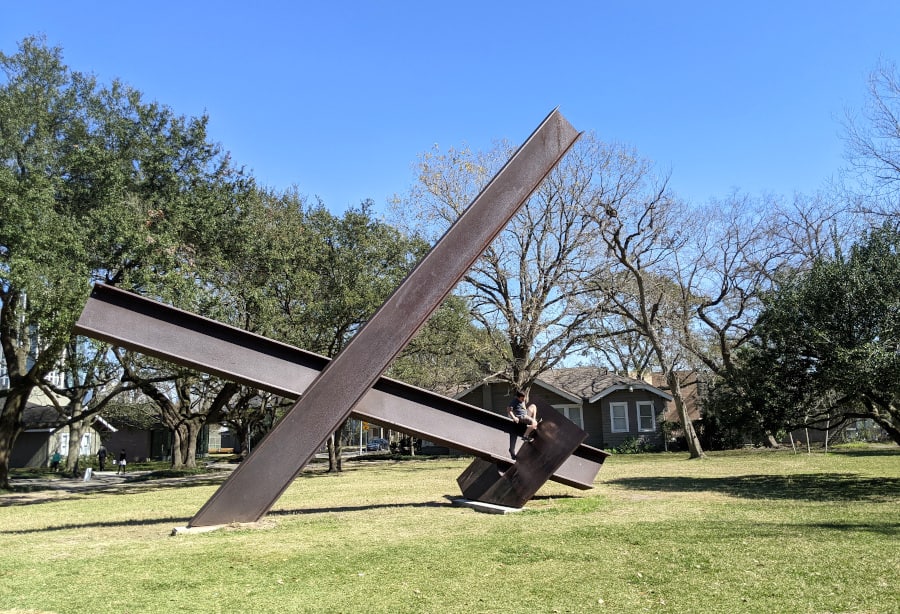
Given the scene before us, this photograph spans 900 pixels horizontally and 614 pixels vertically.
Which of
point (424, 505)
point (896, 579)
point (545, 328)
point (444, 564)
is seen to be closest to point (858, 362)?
point (896, 579)

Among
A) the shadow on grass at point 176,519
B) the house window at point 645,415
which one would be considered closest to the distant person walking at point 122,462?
Result: the shadow on grass at point 176,519

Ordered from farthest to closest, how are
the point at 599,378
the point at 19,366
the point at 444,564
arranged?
the point at 599,378 → the point at 19,366 → the point at 444,564

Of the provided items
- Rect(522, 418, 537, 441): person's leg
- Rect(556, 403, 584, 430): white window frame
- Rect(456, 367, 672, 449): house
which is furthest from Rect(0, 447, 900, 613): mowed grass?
Rect(556, 403, 584, 430): white window frame

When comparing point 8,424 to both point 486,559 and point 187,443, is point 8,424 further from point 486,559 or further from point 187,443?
point 486,559

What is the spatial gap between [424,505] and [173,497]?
789 cm

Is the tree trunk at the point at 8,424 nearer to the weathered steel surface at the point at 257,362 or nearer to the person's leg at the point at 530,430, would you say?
the weathered steel surface at the point at 257,362

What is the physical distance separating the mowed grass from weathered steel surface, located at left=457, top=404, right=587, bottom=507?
444mm

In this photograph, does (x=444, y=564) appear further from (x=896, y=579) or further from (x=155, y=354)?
(x=155, y=354)

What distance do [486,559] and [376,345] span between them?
3514mm

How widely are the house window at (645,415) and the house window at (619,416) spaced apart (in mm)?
790

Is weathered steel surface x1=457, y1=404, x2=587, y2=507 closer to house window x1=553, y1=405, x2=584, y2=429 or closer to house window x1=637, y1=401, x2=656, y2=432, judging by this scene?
house window x1=637, y1=401, x2=656, y2=432

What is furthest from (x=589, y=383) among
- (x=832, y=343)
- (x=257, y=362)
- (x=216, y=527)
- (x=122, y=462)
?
(x=216, y=527)

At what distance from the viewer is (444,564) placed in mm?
6520

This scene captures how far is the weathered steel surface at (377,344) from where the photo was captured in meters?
8.81
